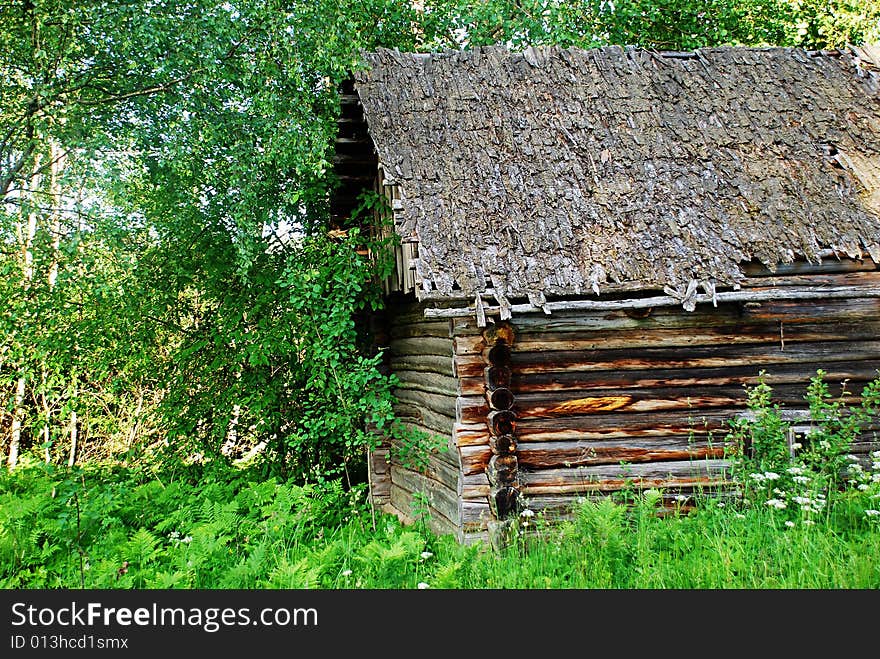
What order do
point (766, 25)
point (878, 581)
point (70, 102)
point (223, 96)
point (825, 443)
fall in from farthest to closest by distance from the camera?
point (766, 25), point (223, 96), point (70, 102), point (825, 443), point (878, 581)

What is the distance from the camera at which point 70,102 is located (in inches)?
262

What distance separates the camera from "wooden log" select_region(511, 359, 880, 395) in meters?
6.46

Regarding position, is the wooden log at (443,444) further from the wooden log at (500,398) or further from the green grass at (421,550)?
the green grass at (421,550)

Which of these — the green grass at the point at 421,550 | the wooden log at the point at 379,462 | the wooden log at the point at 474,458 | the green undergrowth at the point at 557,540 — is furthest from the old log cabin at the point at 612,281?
the wooden log at the point at 379,462

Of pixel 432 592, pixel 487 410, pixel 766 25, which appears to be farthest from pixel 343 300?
pixel 766 25

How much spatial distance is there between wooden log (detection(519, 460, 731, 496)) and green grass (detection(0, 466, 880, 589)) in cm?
24

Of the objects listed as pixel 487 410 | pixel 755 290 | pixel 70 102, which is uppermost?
pixel 70 102

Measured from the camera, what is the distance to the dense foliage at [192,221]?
6.71 m

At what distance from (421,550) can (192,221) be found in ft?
14.6

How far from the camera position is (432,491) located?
720cm

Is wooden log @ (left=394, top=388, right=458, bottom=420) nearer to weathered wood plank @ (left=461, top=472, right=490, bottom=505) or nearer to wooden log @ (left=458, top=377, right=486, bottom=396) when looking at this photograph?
wooden log @ (left=458, top=377, right=486, bottom=396)

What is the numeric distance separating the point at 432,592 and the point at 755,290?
3.77 meters

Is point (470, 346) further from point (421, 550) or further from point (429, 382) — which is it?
point (421, 550)

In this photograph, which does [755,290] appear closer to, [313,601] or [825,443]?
[825,443]
